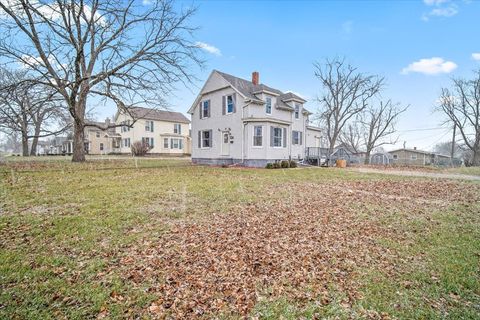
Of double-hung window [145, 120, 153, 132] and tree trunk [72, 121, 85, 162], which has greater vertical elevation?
double-hung window [145, 120, 153, 132]

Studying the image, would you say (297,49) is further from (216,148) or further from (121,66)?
(121,66)

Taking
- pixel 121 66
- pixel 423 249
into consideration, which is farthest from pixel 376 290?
pixel 121 66

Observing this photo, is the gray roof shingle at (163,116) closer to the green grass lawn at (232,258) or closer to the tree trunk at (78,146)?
the tree trunk at (78,146)

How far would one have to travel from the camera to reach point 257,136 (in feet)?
62.7

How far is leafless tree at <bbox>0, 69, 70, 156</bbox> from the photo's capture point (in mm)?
14875

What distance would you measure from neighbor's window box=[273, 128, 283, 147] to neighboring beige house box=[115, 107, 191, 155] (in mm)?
23910

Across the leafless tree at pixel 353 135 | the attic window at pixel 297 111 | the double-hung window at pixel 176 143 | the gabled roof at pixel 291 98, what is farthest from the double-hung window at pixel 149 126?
the leafless tree at pixel 353 135

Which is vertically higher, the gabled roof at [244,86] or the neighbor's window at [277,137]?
the gabled roof at [244,86]

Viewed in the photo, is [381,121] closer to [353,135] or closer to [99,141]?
[353,135]

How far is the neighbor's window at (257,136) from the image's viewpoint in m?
19.1

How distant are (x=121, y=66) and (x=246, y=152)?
10524 millimetres

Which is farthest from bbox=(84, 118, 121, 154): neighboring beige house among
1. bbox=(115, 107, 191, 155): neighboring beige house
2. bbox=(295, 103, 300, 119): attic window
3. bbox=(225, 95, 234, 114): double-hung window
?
bbox=(295, 103, 300, 119): attic window

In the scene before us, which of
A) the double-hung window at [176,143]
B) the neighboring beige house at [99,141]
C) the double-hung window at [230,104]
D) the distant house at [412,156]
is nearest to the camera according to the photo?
the double-hung window at [230,104]

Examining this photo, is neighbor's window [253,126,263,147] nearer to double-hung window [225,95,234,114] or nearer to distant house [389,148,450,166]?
double-hung window [225,95,234,114]
